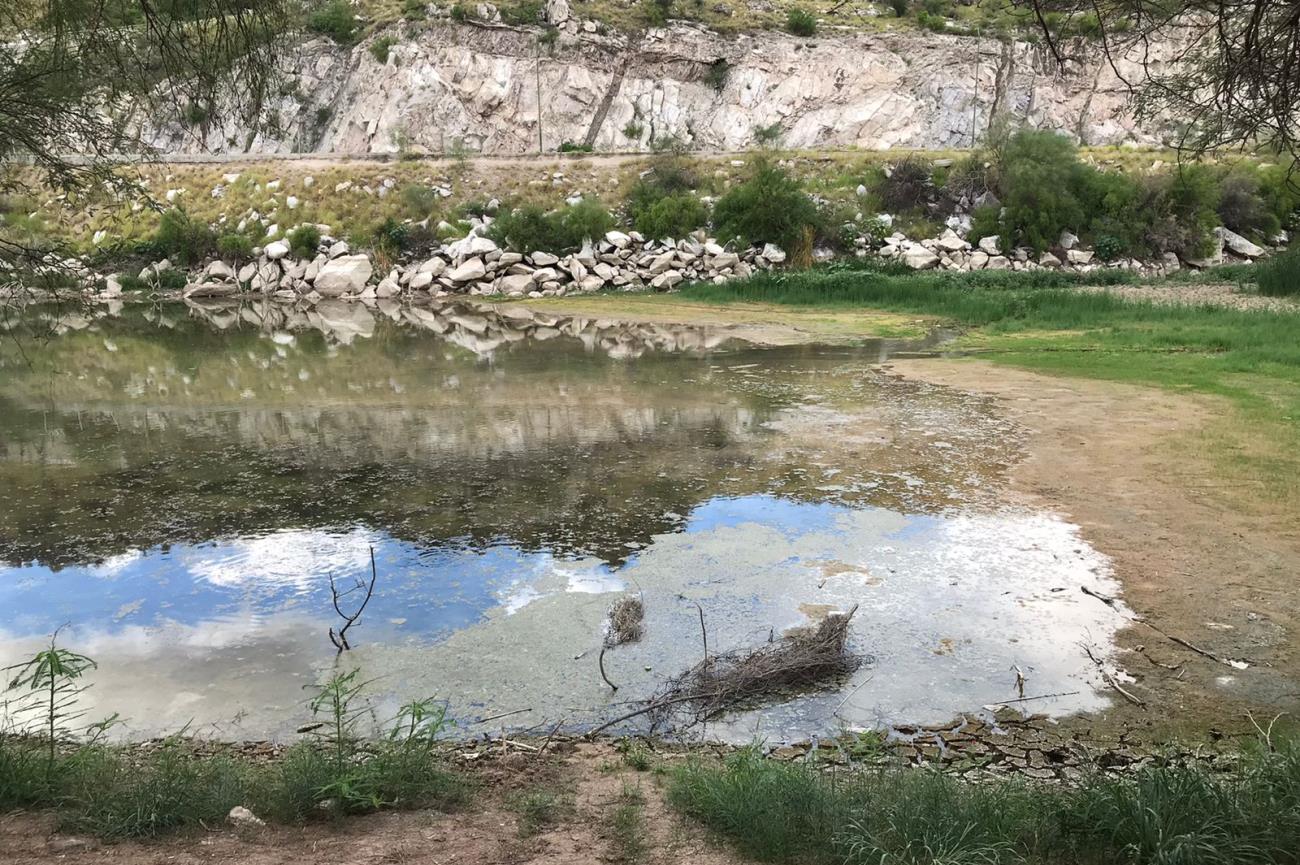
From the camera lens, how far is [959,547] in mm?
8898

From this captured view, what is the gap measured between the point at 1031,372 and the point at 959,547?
33.1ft

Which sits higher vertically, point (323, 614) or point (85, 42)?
point (85, 42)

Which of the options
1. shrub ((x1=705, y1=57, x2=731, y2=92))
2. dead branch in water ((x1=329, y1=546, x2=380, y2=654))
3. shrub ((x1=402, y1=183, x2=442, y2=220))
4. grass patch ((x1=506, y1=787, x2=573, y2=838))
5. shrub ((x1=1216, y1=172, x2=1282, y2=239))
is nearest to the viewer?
grass patch ((x1=506, y1=787, x2=573, y2=838))

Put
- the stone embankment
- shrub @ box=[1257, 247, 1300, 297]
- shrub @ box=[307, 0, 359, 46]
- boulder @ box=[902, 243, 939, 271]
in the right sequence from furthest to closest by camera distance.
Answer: shrub @ box=[307, 0, 359, 46] → the stone embankment → boulder @ box=[902, 243, 939, 271] → shrub @ box=[1257, 247, 1300, 297]

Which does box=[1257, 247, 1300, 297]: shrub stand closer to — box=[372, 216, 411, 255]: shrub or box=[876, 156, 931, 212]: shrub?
box=[876, 156, 931, 212]: shrub

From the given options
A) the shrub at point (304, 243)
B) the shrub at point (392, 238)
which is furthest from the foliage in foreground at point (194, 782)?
the shrub at point (304, 243)

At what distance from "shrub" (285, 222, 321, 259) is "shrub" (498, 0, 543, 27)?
29.1 meters

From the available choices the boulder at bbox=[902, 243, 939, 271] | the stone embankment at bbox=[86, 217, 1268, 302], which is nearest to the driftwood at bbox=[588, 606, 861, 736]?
the stone embankment at bbox=[86, 217, 1268, 302]

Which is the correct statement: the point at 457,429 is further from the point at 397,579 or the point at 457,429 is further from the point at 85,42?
the point at 85,42

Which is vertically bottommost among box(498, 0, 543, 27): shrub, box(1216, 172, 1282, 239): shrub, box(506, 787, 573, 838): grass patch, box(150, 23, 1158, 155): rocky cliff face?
box(506, 787, 573, 838): grass patch

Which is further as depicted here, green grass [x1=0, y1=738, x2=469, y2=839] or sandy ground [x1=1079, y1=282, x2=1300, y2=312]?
sandy ground [x1=1079, y1=282, x2=1300, y2=312]

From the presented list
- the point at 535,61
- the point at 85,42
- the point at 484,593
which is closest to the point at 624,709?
the point at 484,593

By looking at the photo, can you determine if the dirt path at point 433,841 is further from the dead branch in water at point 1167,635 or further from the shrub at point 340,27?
the shrub at point 340,27

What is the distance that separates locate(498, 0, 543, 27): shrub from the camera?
208 ft
